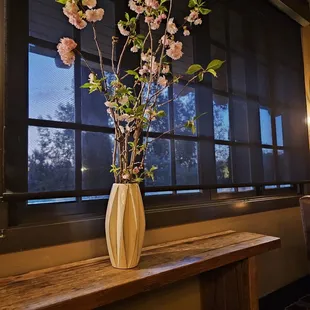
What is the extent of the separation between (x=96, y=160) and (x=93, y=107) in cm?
23

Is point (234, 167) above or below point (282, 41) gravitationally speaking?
below

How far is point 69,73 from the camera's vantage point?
47.6 inches

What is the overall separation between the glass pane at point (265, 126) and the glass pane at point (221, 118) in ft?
1.27

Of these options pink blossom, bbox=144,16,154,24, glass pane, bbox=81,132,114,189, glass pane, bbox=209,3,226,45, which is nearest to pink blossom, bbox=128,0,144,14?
pink blossom, bbox=144,16,154,24

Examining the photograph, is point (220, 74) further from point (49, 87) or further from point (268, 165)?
point (49, 87)

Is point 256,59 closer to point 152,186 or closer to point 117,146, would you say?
point 152,186

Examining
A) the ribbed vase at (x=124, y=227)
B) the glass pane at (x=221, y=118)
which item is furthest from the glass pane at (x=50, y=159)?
the glass pane at (x=221, y=118)

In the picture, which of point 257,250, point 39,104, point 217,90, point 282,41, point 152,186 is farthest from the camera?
point 282,41

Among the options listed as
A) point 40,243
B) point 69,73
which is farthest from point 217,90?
point 40,243

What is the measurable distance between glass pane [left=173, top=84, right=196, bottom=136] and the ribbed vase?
24.8 inches

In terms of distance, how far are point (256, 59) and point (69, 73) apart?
1.47 metres

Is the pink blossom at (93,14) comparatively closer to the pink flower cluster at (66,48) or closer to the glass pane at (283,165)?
the pink flower cluster at (66,48)

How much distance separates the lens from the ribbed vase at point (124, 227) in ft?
3.15

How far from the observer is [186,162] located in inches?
62.6
